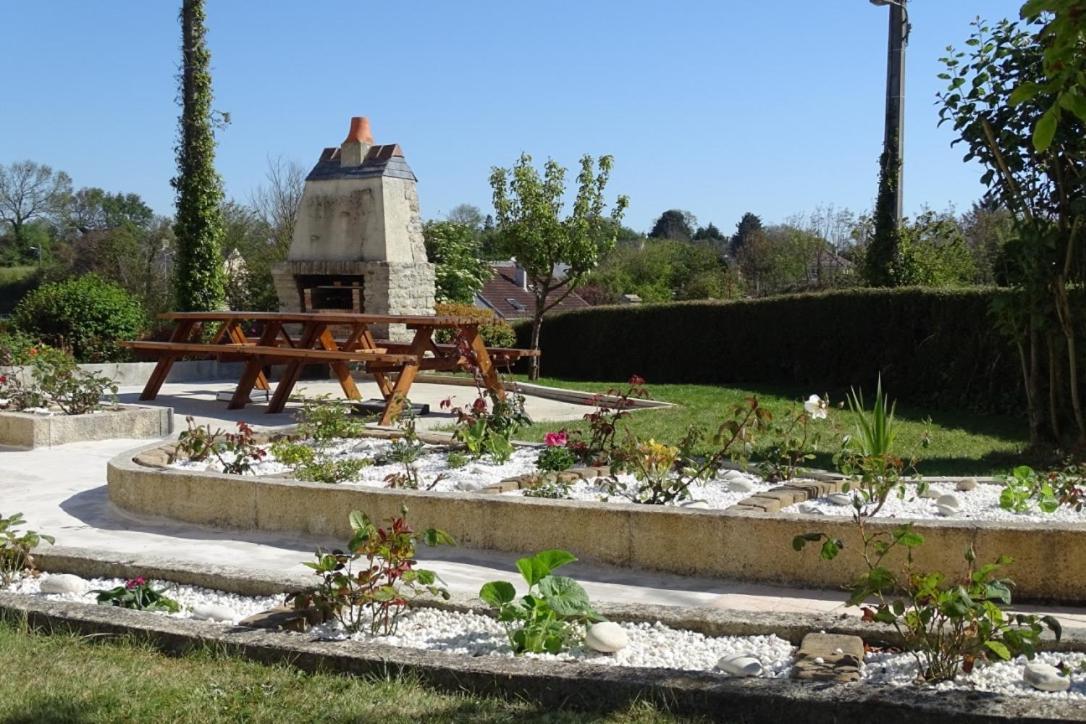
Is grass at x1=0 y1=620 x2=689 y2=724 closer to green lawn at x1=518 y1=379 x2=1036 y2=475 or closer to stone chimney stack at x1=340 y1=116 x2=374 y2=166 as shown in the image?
green lawn at x1=518 y1=379 x2=1036 y2=475

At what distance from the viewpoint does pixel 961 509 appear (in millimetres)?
5637

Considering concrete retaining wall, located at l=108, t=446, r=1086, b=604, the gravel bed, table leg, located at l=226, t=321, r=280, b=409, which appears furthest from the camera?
table leg, located at l=226, t=321, r=280, b=409

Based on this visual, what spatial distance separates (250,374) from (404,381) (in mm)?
2450

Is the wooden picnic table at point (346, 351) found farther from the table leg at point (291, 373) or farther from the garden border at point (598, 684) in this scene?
the garden border at point (598, 684)

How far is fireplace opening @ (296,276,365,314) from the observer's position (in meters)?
17.7

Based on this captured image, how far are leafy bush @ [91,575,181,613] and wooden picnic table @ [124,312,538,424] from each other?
441 centimetres

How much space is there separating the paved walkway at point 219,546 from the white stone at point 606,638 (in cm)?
78

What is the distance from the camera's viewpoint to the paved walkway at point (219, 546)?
4789 millimetres

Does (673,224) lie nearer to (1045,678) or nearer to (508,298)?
(508,298)

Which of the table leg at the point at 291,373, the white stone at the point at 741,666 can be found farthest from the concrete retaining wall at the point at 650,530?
the table leg at the point at 291,373

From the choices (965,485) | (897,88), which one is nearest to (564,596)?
(965,485)

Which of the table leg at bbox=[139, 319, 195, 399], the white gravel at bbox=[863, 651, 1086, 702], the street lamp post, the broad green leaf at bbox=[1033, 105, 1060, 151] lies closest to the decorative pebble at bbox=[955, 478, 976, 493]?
the white gravel at bbox=[863, 651, 1086, 702]

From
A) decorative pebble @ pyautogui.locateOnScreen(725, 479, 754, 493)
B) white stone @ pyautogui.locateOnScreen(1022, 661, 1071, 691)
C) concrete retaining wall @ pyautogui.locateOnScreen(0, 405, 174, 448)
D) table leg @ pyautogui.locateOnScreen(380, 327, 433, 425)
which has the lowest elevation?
white stone @ pyautogui.locateOnScreen(1022, 661, 1071, 691)

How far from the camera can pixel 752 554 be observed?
5008mm
